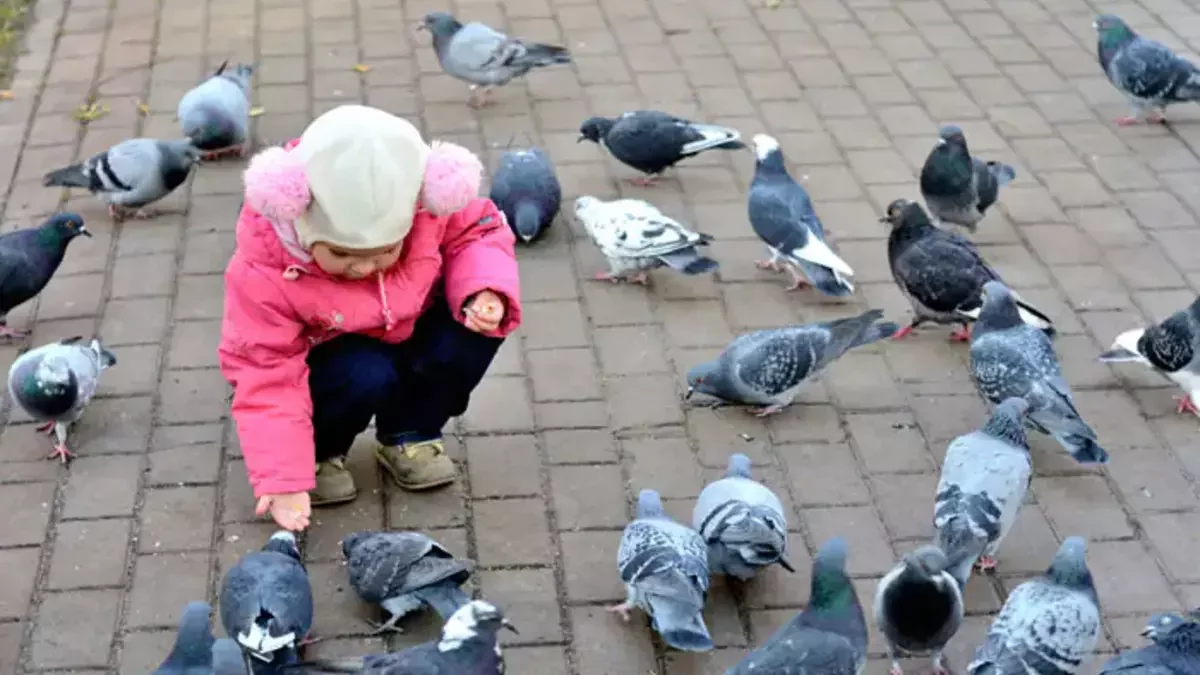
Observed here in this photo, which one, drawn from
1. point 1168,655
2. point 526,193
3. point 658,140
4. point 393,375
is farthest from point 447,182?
point 658,140

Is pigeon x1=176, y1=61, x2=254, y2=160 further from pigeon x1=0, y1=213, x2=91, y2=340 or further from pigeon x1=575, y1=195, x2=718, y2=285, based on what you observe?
pigeon x1=575, y1=195, x2=718, y2=285

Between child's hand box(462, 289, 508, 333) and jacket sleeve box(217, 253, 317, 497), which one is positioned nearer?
jacket sleeve box(217, 253, 317, 497)

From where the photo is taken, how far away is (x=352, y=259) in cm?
370

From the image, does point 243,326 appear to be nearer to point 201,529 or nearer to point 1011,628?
point 201,529

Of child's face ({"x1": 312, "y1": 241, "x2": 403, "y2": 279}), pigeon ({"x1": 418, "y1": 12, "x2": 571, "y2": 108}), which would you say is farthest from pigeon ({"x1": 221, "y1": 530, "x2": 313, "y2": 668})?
pigeon ({"x1": 418, "y1": 12, "x2": 571, "y2": 108})

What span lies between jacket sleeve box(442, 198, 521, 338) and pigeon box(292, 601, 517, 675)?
996 mm

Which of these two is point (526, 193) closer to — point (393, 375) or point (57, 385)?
point (393, 375)

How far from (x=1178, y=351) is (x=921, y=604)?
6.67 feet

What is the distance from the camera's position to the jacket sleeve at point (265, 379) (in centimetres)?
381

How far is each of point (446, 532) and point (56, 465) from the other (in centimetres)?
148

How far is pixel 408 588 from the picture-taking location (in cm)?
377

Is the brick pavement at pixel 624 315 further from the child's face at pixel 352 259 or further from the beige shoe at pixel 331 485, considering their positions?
the child's face at pixel 352 259

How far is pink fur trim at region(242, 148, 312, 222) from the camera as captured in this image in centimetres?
346

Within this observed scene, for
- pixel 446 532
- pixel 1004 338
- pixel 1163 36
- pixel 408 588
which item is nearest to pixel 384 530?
pixel 446 532
